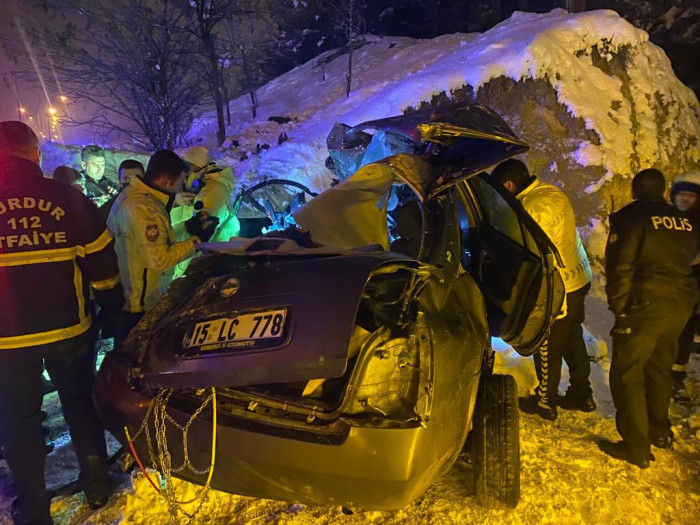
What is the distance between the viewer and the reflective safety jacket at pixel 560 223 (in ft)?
11.3

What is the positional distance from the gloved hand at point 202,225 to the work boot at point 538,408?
3.04 meters

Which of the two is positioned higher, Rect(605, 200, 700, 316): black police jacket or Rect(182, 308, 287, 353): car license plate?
Rect(182, 308, 287, 353): car license plate

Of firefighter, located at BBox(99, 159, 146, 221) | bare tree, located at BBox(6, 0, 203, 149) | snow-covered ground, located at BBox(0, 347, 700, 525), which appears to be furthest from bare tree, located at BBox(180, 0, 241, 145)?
snow-covered ground, located at BBox(0, 347, 700, 525)

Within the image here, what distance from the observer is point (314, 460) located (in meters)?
1.67

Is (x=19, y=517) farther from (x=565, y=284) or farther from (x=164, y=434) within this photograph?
(x=565, y=284)

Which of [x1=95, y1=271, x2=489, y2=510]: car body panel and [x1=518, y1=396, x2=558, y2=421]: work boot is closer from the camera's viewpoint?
[x1=95, y1=271, x2=489, y2=510]: car body panel

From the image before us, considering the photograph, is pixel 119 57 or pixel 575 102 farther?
pixel 119 57

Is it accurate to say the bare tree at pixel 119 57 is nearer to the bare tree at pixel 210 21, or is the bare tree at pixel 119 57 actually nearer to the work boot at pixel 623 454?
the bare tree at pixel 210 21

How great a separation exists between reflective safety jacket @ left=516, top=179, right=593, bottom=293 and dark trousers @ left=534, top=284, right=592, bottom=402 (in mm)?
127

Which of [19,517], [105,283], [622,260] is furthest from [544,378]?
[19,517]

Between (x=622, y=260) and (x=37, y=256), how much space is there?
142 inches

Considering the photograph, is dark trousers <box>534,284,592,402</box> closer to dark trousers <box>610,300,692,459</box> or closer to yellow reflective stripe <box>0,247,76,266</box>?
dark trousers <box>610,300,692,459</box>

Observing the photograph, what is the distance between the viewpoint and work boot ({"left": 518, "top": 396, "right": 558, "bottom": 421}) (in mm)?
3574

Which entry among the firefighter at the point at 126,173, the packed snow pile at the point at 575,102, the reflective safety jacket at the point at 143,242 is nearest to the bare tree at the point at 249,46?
the packed snow pile at the point at 575,102
